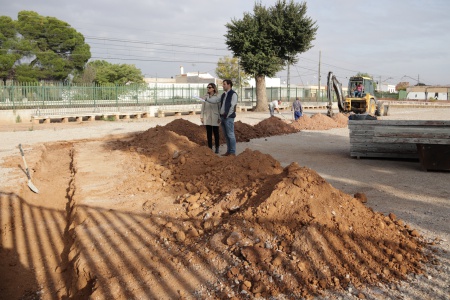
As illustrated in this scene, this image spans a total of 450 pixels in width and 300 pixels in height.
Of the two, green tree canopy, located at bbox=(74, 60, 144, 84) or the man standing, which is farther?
green tree canopy, located at bbox=(74, 60, 144, 84)

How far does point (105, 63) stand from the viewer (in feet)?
206

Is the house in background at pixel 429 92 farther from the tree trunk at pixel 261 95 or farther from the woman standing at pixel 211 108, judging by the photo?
the woman standing at pixel 211 108

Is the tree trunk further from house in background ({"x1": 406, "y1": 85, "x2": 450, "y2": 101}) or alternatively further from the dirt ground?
house in background ({"x1": 406, "y1": 85, "x2": 450, "y2": 101})

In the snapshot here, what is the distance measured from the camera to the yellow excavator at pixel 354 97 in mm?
18578

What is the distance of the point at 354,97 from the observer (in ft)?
69.7

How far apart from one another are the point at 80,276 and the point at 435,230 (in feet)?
12.3

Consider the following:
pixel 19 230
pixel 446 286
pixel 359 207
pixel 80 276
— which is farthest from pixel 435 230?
pixel 19 230

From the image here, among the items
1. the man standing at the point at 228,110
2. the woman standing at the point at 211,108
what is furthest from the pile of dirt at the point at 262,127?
the man standing at the point at 228,110

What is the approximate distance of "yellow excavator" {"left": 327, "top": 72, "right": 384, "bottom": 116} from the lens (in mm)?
18578

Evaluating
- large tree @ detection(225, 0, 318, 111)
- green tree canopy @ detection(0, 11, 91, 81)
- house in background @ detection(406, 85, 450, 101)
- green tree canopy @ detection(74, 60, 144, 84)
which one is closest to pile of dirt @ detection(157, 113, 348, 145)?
large tree @ detection(225, 0, 318, 111)

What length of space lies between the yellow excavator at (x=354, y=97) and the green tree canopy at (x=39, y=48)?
97.0 feet

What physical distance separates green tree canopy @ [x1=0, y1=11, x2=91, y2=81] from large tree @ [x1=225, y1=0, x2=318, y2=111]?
64.2ft

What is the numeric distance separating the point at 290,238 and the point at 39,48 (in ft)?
139

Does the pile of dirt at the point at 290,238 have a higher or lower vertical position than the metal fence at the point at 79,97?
lower
